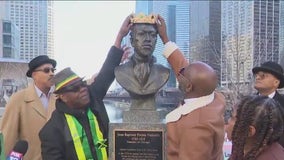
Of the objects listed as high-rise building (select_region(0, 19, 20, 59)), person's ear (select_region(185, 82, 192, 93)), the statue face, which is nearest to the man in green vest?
the statue face

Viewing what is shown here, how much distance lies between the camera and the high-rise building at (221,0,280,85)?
75.4 ft

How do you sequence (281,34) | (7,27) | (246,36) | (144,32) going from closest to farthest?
(144,32), (246,36), (281,34), (7,27)

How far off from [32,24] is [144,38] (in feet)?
270

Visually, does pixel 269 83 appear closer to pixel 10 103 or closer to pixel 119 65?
pixel 119 65

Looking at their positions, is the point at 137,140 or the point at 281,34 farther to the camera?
the point at 281,34

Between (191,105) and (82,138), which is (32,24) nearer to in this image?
(82,138)

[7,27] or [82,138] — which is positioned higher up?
[7,27]

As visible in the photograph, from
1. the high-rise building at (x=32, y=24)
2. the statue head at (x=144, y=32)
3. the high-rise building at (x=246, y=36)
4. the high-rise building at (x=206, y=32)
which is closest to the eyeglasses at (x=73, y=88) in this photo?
the statue head at (x=144, y=32)

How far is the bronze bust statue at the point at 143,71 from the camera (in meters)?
4.38

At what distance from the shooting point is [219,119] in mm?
3281

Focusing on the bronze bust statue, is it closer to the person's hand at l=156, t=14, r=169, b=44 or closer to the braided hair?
the person's hand at l=156, t=14, r=169, b=44

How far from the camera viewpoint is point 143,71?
443cm

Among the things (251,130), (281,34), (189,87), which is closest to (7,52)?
(281,34)

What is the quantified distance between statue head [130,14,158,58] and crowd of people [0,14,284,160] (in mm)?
10
